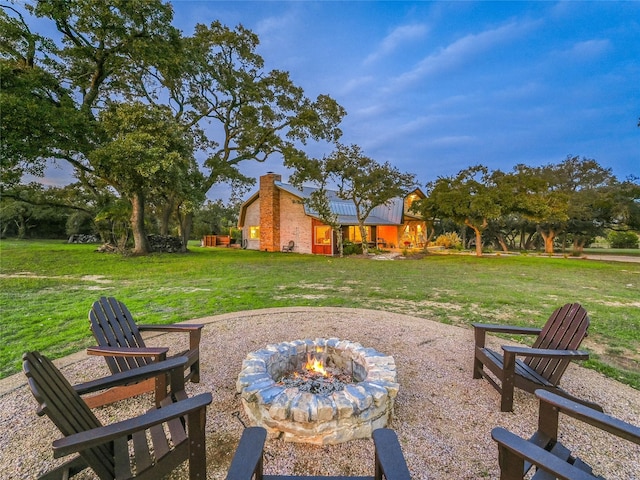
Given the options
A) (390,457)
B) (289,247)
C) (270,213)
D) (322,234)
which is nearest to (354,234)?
(322,234)

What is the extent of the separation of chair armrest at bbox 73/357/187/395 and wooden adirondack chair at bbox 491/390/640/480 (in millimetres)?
2037

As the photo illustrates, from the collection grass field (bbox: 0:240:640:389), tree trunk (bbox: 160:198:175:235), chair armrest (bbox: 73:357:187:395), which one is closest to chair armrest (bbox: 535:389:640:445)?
chair armrest (bbox: 73:357:187:395)

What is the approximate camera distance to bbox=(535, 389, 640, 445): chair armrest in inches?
51.1

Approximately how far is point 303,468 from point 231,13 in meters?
20.4

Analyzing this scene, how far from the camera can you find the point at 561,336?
2.60 metres

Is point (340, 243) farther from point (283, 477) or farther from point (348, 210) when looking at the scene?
point (283, 477)

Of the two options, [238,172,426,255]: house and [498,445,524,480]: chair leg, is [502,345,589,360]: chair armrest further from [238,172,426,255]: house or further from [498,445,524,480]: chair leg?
[238,172,426,255]: house

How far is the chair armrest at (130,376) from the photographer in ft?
5.73

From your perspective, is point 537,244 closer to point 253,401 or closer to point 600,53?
point 600,53

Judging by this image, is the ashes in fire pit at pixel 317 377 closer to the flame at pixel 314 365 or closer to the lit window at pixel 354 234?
the flame at pixel 314 365

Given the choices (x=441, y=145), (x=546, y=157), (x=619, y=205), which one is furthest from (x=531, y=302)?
(x=546, y=157)

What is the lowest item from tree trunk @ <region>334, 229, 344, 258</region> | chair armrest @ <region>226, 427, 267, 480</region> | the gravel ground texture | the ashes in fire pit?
the gravel ground texture

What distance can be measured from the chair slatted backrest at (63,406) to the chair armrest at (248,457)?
73 cm

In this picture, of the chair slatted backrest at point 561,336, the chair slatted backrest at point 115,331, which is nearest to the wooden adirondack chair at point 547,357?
the chair slatted backrest at point 561,336
